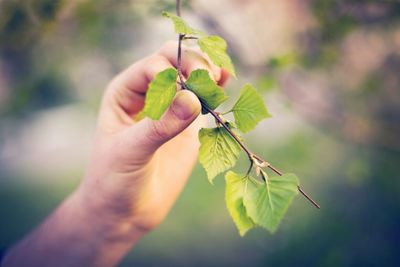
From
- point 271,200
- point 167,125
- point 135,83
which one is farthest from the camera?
point 135,83

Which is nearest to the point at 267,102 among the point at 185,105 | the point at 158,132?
the point at 158,132

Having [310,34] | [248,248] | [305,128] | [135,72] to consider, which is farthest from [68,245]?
[305,128]

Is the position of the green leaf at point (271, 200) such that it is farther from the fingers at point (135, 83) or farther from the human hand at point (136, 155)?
the fingers at point (135, 83)

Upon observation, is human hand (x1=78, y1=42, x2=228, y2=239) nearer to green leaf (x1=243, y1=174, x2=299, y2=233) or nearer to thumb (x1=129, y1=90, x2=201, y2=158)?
thumb (x1=129, y1=90, x2=201, y2=158)

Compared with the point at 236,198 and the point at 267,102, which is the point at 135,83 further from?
the point at 267,102

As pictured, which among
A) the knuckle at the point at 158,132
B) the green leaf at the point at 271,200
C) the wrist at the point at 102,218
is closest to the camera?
the green leaf at the point at 271,200

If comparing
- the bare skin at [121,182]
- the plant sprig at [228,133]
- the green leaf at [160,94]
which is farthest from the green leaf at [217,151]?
Answer: the bare skin at [121,182]
